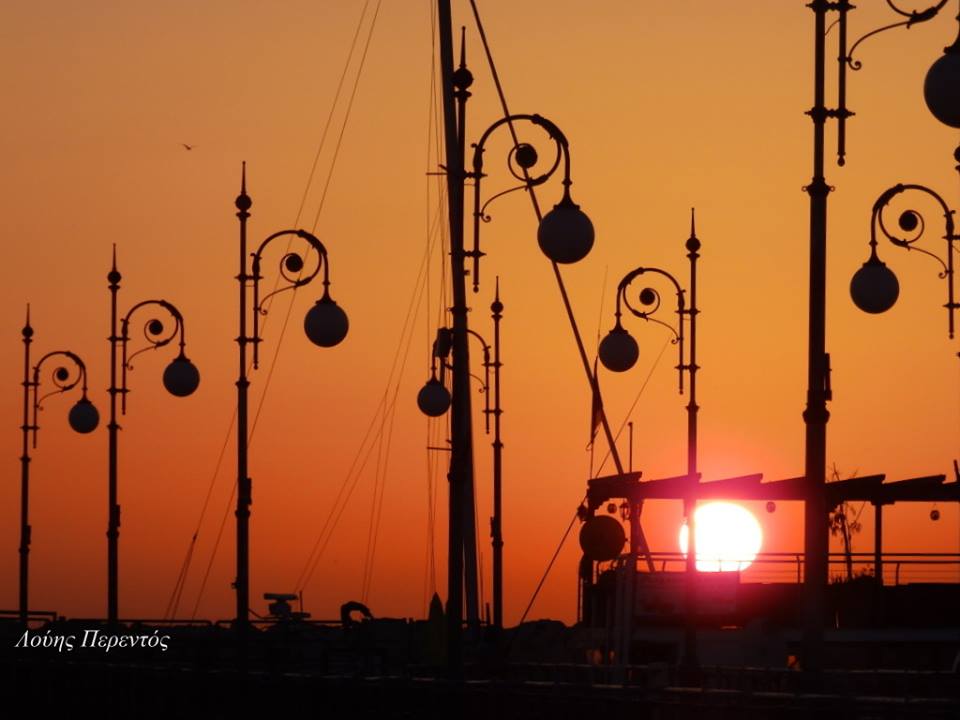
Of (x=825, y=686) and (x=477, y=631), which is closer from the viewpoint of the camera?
(x=825, y=686)

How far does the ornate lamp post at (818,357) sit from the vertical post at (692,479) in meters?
9.46

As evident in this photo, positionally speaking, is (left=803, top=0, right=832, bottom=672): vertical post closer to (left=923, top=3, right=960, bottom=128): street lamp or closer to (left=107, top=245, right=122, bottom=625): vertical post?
(left=923, top=3, right=960, bottom=128): street lamp

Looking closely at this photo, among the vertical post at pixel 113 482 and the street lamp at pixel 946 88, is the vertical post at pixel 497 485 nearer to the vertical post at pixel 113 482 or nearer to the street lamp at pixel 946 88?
the vertical post at pixel 113 482

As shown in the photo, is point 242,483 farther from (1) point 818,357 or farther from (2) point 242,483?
(1) point 818,357

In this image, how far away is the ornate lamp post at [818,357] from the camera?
2105cm

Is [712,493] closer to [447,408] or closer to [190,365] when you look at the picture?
[447,408]

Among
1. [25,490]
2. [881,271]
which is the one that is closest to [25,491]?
[25,490]

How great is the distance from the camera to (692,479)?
31797mm

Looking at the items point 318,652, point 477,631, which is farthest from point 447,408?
point 318,652

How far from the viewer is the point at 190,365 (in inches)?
1316

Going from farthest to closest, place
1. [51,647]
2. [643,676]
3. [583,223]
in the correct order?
[51,647] → [583,223] → [643,676]

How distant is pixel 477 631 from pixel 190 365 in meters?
7.43

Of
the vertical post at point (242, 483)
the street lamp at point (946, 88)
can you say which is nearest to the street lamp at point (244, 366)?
the vertical post at point (242, 483)

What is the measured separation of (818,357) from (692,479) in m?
10.5
